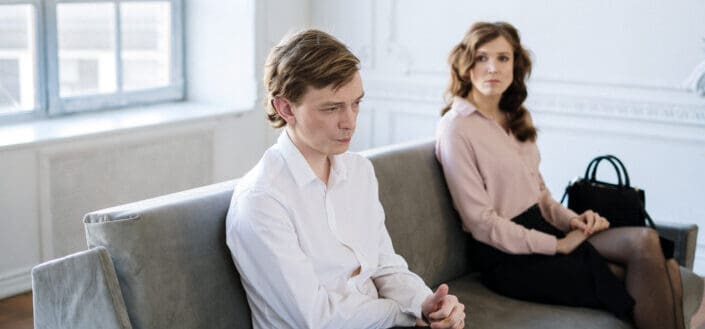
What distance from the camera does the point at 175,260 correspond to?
6.49 ft

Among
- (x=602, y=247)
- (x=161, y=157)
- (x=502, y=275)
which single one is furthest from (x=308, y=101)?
(x=161, y=157)

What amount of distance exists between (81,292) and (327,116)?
612mm

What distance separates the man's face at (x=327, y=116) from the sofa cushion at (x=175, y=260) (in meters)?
0.26

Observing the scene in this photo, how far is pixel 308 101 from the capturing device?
203cm

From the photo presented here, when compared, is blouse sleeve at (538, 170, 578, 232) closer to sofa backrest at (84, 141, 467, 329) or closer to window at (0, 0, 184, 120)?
sofa backrest at (84, 141, 467, 329)

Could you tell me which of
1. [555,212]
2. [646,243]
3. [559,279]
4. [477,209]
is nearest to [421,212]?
[477,209]

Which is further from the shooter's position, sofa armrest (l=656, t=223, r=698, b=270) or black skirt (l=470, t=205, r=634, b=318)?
sofa armrest (l=656, t=223, r=698, b=270)

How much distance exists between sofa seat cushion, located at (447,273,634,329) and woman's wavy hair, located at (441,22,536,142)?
57 cm

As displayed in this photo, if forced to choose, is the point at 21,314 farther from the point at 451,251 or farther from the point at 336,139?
the point at 336,139

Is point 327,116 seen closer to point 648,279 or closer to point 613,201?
point 648,279

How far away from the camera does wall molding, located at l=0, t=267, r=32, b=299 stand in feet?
12.6

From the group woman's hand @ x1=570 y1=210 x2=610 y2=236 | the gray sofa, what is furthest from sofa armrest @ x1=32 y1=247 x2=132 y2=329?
woman's hand @ x1=570 y1=210 x2=610 y2=236

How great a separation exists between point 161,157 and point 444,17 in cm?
159

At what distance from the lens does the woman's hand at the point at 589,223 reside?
9.76ft
